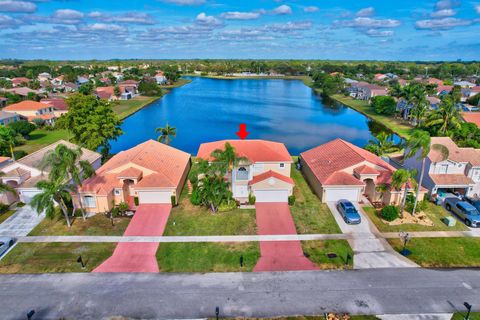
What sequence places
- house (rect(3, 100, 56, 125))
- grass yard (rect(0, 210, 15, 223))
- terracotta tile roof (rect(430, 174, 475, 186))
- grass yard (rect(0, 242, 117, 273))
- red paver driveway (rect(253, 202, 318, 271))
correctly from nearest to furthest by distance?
1. grass yard (rect(0, 242, 117, 273))
2. red paver driveway (rect(253, 202, 318, 271))
3. grass yard (rect(0, 210, 15, 223))
4. terracotta tile roof (rect(430, 174, 475, 186))
5. house (rect(3, 100, 56, 125))

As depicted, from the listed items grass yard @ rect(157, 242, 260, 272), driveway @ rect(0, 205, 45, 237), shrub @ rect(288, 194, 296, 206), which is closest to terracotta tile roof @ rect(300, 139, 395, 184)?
shrub @ rect(288, 194, 296, 206)

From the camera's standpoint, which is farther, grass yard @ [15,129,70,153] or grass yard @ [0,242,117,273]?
grass yard @ [15,129,70,153]

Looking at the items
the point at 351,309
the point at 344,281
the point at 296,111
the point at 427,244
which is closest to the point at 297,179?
the point at 427,244

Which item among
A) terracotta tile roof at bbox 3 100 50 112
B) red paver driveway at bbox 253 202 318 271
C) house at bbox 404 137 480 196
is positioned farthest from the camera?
terracotta tile roof at bbox 3 100 50 112

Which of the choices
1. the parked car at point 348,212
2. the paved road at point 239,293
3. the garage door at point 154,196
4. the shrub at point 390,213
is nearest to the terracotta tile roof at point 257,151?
the garage door at point 154,196

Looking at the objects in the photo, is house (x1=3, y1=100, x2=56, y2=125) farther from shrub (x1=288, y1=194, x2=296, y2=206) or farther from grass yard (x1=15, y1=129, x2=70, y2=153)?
shrub (x1=288, y1=194, x2=296, y2=206)

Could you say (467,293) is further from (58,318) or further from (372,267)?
(58,318)
